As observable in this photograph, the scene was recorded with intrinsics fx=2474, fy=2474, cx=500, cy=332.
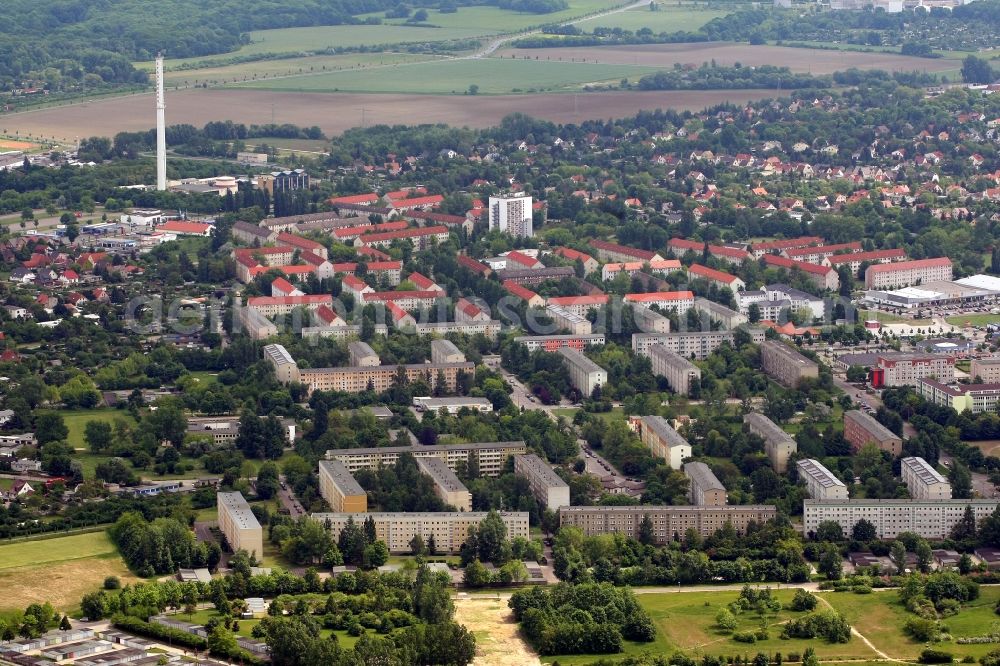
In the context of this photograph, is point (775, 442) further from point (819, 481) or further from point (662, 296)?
point (662, 296)

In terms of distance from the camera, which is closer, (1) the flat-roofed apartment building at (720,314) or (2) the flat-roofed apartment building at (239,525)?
(2) the flat-roofed apartment building at (239,525)

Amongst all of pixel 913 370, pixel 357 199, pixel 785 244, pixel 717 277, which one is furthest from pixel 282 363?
pixel 357 199

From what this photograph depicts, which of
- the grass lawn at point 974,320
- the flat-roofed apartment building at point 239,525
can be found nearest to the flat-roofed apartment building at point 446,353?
the flat-roofed apartment building at point 239,525

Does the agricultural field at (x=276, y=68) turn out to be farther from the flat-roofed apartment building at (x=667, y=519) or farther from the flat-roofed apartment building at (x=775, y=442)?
the flat-roofed apartment building at (x=667, y=519)

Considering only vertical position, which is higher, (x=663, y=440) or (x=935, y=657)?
(x=663, y=440)

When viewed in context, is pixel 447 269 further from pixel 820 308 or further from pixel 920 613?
pixel 920 613
